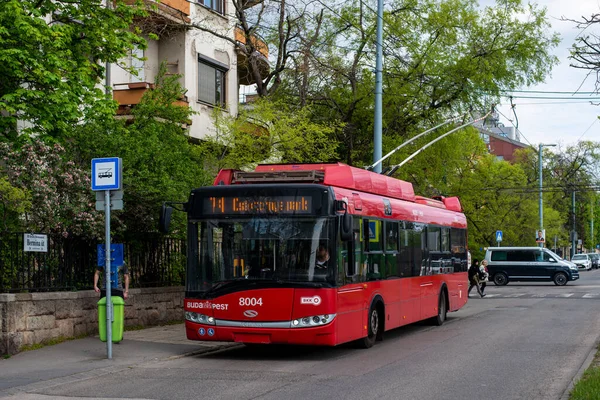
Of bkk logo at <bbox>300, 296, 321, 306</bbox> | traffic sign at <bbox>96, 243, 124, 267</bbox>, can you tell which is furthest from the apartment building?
bkk logo at <bbox>300, 296, 321, 306</bbox>

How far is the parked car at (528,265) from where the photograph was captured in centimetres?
4719

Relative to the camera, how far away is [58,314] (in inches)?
632

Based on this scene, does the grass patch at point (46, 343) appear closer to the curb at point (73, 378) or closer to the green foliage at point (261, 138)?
the curb at point (73, 378)

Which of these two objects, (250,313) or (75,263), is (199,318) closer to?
(250,313)

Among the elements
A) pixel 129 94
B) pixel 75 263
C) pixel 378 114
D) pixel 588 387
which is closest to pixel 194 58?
pixel 129 94

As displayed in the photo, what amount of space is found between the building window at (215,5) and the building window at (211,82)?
6.39ft

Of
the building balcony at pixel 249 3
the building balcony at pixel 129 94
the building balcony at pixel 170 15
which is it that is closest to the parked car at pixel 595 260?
the building balcony at pixel 249 3

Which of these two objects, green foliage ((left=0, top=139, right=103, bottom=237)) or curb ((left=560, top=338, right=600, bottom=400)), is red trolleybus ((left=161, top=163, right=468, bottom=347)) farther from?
curb ((left=560, top=338, right=600, bottom=400))

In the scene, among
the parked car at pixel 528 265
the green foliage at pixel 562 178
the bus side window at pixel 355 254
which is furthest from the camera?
the green foliage at pixel 562 178

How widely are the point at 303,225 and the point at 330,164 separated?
183cm

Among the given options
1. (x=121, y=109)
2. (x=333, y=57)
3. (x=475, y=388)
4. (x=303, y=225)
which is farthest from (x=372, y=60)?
(x=475, y=388)

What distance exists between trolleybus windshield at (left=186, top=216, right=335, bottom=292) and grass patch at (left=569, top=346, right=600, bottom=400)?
13.7ft

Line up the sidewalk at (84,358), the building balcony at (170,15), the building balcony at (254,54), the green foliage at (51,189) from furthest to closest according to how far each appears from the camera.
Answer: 1. the building balcony at (254,54)
2. the building balcony at (170,15)
3. the green foliage at (51,189)
4. the sidewalk at (84,358)

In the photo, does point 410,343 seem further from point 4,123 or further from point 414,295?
point 4,123
